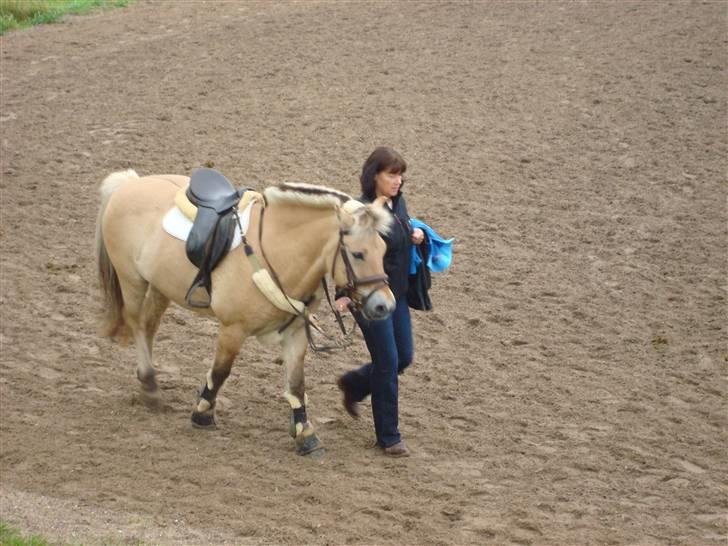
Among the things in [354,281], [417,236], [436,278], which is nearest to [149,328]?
[354,281]

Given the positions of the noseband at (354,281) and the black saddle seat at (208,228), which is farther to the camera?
the black saddle seat at (208,228)

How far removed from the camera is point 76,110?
12695mm

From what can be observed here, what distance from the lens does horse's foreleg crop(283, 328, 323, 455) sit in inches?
249

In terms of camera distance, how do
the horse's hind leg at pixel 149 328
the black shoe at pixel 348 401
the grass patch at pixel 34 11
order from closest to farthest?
the black shoe at pixel 348 401, the horse's hind leg at pixel 149 328, the grass patch at pixel 34 11

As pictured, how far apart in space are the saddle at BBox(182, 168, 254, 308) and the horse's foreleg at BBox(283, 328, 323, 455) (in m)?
0.58

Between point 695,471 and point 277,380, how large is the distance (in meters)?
2.87

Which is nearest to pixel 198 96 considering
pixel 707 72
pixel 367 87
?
pixel 367 87

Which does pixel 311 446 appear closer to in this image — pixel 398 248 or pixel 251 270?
pixel 251 270

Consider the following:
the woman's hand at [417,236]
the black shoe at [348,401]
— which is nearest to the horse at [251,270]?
the woman's hand at [417,236]

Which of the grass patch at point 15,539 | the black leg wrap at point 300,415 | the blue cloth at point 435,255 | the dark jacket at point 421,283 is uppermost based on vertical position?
the blue cloth at point 435,255

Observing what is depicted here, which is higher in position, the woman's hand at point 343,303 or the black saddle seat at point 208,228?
the black saddle seat at point 208,228

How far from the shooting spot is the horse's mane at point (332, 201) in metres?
5.63

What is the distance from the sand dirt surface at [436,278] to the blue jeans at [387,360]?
0.20 m

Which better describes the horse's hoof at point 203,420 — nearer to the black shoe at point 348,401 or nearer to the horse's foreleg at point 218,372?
the horse's foreleg at point 218,372
